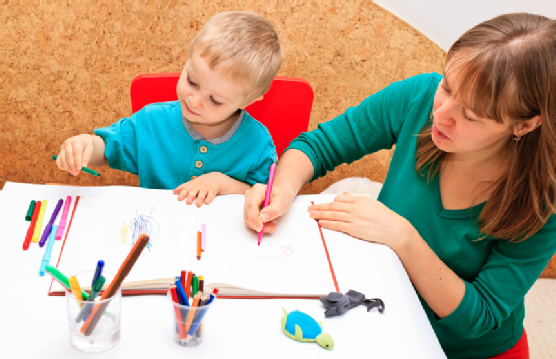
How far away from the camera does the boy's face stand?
3.20ft

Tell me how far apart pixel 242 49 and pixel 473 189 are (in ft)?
1.89

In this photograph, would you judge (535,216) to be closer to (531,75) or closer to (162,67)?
(531,75)

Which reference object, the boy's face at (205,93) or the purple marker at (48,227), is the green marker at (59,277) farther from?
the boy's face at (205,93)

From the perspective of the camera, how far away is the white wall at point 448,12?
170 cm

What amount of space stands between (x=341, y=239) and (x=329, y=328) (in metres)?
0.23

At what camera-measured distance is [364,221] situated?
0.89m

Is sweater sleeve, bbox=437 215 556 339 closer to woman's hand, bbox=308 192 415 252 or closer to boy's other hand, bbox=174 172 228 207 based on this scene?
woman's hand, bbox=308 192 415 252

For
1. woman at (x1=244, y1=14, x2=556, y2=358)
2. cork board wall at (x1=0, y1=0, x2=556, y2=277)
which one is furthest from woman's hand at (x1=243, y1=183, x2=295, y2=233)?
cork board wall at (x1=0, y1=0, x2=556, y2=277)

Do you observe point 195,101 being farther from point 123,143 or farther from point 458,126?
point 458,126

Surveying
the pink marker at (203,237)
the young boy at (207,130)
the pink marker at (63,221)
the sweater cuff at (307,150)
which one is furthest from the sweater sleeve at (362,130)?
the pink marker at (63,221)

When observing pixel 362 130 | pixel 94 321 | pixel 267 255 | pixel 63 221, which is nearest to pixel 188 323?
pixel 94 321

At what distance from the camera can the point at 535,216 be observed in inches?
32.9

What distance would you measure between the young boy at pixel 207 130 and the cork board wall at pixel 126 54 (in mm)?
684

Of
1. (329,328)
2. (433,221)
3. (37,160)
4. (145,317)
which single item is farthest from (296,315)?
(37,160)
